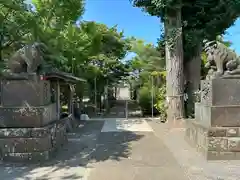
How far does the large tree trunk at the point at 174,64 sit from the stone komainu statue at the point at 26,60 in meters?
6.11

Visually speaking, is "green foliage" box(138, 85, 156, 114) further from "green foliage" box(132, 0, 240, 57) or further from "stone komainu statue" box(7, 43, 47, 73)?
"stone komainu statue" box(7, 43, 47, 73)

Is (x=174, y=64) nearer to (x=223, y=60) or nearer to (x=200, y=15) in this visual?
(x=200, y=15)

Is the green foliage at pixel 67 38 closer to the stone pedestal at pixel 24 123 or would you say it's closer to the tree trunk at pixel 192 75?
the stone pedestal at pixel 24 123

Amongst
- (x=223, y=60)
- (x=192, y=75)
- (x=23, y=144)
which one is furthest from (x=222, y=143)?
(x=192, y=75)

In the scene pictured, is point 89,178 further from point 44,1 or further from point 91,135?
point 44,1

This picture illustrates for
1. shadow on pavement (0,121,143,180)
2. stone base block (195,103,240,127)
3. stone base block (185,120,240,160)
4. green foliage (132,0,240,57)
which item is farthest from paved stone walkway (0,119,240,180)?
green foliage (132,0,240,57)

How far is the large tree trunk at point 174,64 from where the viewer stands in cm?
1043

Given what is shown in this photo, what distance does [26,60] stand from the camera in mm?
5621

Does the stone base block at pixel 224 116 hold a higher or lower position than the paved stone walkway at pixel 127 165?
higher

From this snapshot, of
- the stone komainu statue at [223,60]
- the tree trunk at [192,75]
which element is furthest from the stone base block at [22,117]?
the tree trunk at [192,75]

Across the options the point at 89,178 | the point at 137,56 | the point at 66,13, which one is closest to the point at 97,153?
the point at 89,178

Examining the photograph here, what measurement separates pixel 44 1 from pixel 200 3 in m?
6.86

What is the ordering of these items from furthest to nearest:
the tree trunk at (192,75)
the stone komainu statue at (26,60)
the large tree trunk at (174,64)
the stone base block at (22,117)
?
the tree trunk at (192,75) → the large tree trunk at (174,64) → the stone komainu statue at (26,60) → the stone base block at (22,117)

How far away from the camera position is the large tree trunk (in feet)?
34.2
